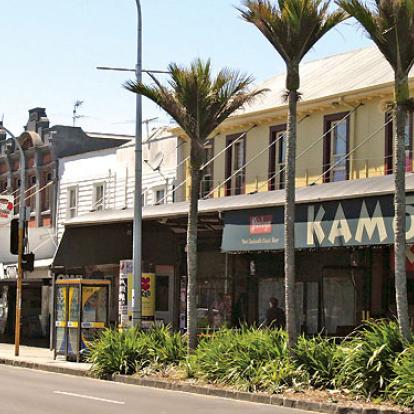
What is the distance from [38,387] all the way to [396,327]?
23.3 ft

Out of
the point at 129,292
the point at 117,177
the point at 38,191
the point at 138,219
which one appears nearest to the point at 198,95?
the point at 138,219

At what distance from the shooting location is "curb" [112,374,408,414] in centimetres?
1542

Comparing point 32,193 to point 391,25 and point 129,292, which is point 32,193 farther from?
point 391,25

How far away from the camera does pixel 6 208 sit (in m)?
37.6

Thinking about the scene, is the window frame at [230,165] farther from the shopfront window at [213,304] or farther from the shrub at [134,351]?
the shrub at [134,351]

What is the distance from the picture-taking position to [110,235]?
108 ft

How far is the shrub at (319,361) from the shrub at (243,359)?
316 mm

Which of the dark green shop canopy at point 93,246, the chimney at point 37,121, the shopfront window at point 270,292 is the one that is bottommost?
the shopfront window at point 270,292

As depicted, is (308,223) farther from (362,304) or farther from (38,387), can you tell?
(38,387)

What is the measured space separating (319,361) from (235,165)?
14.8m

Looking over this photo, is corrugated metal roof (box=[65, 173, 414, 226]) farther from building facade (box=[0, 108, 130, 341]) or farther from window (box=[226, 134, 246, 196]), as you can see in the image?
building facade (box=[0, 108, 130, 341])

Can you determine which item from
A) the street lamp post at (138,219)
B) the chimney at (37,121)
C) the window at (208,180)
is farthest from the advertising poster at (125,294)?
the chimney at (37,121)

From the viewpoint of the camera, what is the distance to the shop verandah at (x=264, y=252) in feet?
73.2

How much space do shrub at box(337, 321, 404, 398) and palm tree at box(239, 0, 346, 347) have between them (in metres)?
1.89
